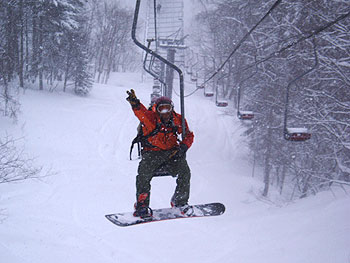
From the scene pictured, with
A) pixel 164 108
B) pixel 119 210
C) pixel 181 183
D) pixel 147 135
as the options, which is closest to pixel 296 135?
pixel 181 183

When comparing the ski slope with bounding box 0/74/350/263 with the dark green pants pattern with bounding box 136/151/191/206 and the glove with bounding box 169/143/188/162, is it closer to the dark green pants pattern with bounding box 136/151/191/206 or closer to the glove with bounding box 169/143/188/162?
the dark green pants pattern with bounding box 136/151/191/206

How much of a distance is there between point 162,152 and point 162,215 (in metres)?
0.89

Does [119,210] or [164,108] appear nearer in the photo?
[164,108]

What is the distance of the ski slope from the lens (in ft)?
25.1

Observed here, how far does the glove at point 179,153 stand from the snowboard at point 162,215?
2.48 feet

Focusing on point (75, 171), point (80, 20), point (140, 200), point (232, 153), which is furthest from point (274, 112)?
point (80, 20)

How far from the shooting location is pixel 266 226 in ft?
29.7

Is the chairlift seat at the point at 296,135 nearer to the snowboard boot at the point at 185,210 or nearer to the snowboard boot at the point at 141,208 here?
the snowboard boot at the point at 185,210

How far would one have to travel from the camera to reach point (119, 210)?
10.2 meters

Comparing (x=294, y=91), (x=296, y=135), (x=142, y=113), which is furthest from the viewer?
(x=294, y=91)

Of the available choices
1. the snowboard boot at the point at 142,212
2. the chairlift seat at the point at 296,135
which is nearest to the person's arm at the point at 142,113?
the snowboard boot at the point at 142,212

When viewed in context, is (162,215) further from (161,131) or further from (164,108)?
(164,108)

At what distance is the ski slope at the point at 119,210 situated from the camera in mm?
7638

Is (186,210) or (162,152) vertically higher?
(162,152)
